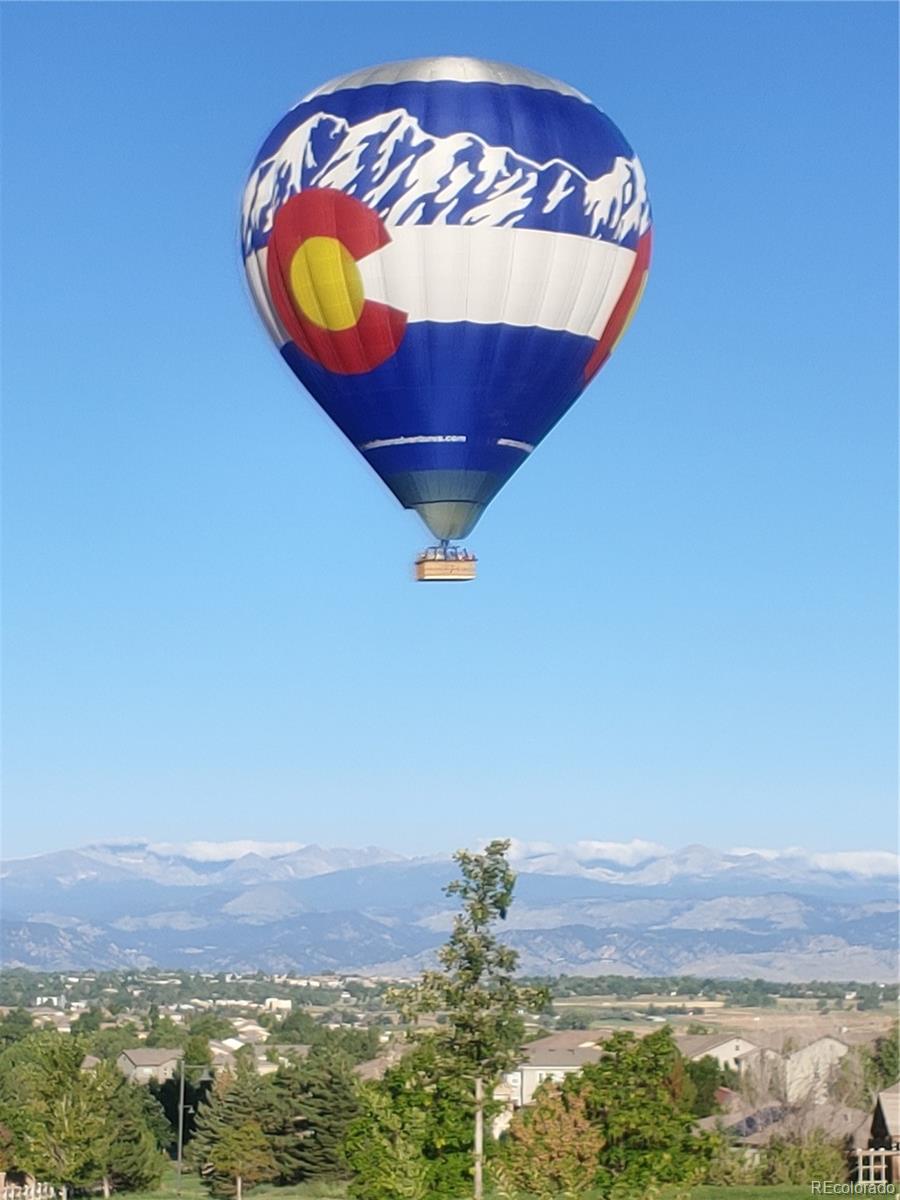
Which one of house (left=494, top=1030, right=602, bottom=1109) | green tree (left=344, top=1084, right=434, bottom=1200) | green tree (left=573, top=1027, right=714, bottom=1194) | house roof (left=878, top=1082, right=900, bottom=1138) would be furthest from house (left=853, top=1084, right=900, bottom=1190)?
house (left=494, top=1030, right=602, bottom=1109)

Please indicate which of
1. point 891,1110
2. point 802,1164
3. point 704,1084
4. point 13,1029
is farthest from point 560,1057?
point 802,1164

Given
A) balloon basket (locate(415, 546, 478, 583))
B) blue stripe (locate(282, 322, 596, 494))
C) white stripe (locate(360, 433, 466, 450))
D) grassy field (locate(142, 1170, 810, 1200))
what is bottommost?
grassy field (locate(142, 1170, 810, 1200))

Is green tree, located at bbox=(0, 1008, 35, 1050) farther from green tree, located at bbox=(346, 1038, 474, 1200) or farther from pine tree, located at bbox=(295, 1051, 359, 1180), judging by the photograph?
green tree, located at bbox=(346, 1038, 474, 1200)

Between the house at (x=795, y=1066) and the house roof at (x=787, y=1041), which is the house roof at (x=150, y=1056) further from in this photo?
the house roof at (x=787, y=1041)

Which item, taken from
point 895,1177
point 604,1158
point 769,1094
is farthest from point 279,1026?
point 604,1158

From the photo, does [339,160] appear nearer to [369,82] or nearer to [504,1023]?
[369,82]
